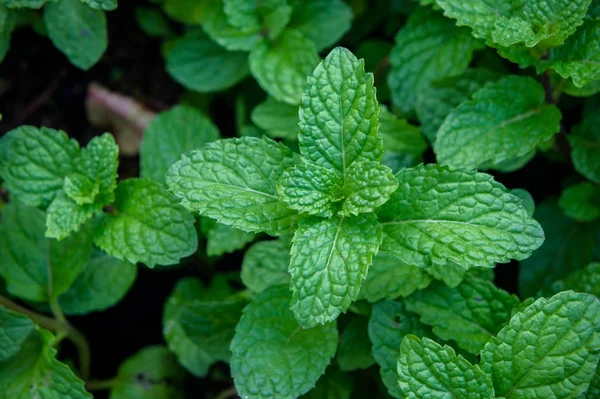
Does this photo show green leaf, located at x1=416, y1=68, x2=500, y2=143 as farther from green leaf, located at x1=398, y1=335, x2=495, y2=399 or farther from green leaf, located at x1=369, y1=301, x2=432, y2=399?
green leaf, located at x1=398, y1=335, x2=495, y2=399

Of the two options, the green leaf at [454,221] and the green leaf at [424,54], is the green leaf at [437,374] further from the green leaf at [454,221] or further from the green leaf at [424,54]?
the green leaf at [424,54]

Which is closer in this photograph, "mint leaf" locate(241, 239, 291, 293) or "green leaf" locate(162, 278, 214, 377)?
"mint leaf" locate(241, 239, 291, 293)

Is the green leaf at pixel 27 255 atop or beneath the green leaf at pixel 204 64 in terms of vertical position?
beneath

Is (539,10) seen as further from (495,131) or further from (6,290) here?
(6,290)

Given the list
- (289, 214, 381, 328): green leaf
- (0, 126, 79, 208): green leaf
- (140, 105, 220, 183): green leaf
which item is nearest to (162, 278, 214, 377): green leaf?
(140, 105, 220, 183): green leaf

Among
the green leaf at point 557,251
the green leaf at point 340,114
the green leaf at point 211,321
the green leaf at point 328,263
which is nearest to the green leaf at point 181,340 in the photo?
the green leaf at point 211,321

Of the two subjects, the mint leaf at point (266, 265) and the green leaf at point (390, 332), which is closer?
the green leaf at point (390, 332)

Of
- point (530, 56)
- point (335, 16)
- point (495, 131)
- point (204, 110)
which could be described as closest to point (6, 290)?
point (204, 110)
